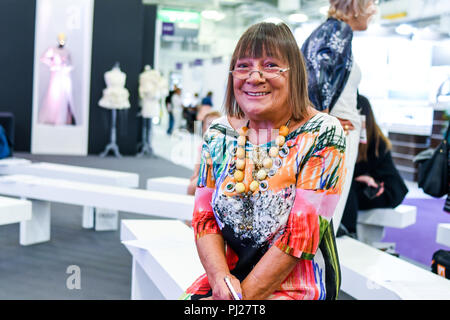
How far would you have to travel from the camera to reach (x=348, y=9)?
92.8 inches

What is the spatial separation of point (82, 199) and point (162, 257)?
5.38 feet

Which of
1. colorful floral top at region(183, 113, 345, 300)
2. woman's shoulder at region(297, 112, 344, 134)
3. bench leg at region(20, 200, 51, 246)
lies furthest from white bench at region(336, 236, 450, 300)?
bench leg at region(20, 200, 51, 246)

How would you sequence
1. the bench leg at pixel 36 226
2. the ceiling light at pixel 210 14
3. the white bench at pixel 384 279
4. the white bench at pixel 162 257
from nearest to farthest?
the white bench at pixel 384 279, the white bench at pixel 162 257, the bench leg at pixel 36 226, the ceiling light at pixel 210 14

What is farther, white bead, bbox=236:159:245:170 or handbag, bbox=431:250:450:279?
handbag, bbox=431:250:450:279

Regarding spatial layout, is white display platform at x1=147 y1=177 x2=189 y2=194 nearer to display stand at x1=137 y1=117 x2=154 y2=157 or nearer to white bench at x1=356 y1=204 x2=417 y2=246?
white bench at x1=356 y1=204 x2=417 y2=246

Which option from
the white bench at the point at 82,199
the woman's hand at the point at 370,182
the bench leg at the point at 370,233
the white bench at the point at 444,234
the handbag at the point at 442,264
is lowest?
the bench leg at the point at 370,233

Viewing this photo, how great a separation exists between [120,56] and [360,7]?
823 cm

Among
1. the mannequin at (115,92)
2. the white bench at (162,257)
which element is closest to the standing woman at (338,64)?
the white bench at (162,257)

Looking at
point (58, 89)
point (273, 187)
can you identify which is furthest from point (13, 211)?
point (58, 89)

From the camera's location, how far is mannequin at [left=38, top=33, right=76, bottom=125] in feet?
31.1

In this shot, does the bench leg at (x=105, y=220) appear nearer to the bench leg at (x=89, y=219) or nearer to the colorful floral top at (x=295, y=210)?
the bench leg at (x=89, y=219)

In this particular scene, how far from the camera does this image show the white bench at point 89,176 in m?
4.70

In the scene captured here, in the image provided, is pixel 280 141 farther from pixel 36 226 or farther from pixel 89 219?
pixel 89 219

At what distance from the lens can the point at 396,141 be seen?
32.4ft
